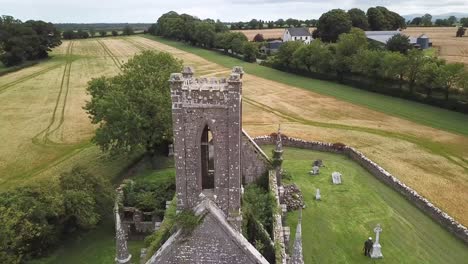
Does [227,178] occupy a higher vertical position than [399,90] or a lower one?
higher

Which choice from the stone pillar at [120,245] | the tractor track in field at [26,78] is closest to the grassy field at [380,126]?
the stone pillar at [120,245]

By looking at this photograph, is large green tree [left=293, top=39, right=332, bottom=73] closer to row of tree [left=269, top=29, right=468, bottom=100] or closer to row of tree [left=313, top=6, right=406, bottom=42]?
row of tree [left=269, top=29, right=468, bottom=100]

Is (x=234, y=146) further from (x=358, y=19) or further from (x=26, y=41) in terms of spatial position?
(x=358, y=19)

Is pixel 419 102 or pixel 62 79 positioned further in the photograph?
pixel 62 79

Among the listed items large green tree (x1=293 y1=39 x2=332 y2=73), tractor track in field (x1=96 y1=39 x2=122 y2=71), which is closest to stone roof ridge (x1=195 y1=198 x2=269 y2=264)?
large green tree (x1=293 y1=39 x2=332 y2=73)

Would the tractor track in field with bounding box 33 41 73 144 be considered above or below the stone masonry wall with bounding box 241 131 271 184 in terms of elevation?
below

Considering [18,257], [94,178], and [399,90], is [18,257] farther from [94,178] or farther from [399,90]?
[399,90]

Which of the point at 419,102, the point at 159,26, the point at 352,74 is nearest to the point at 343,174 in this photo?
the point at 419,102
